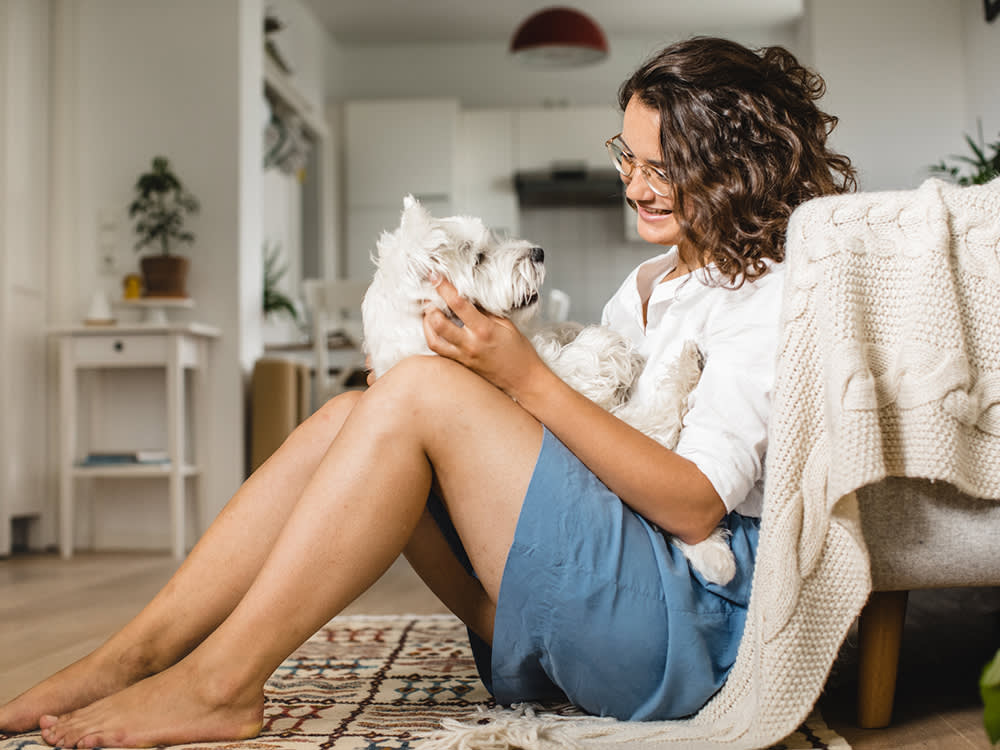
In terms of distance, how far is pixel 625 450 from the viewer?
108 centimetres

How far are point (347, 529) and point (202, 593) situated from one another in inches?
11.7

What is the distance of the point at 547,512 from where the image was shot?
1076mm

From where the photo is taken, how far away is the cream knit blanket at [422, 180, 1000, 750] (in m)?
1.04

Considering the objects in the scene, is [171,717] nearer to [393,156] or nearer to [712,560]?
[712,560]

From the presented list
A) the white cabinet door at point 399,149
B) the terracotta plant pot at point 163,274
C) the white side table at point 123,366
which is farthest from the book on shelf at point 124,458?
the white cabinet door at point 399,149

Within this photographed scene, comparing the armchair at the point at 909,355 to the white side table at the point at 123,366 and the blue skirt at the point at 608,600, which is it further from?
the white side table at the point at 123,366

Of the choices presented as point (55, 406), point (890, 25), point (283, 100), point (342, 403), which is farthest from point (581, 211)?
point (342, 403)

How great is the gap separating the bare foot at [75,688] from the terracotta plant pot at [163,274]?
269 centimetres

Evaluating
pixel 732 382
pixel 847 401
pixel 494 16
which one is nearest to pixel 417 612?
pixel 732 382

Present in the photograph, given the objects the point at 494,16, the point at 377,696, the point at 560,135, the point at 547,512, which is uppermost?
the point at 494,16

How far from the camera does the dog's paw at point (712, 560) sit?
1.11 meters

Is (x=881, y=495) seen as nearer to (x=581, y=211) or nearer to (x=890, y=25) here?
(x=890, y=25)

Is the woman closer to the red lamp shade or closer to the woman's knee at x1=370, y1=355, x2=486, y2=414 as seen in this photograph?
the woman's knee at x1=370, y1=355, x2=486, y2=414

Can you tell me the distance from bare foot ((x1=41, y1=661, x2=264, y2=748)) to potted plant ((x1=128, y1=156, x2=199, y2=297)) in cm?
282
